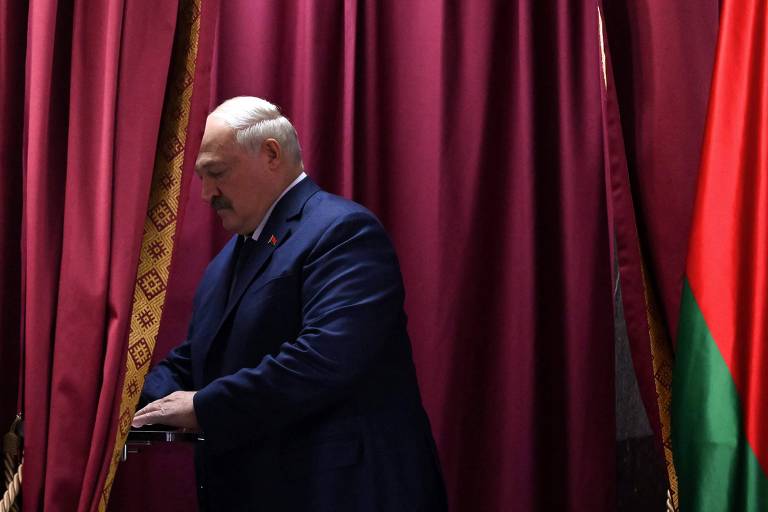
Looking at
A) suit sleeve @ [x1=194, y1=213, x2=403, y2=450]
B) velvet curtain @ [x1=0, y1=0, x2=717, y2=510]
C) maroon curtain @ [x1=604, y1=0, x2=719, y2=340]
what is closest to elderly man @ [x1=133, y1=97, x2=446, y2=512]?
suit sleeve @ [x1=194, y1=213, x2=403, y2=450]

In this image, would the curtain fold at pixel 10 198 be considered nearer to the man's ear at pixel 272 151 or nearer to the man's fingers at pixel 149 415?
the man's fingers at pixel 149 415

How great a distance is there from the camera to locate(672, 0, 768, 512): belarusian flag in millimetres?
1694

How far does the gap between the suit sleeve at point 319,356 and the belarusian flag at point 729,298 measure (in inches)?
23.7

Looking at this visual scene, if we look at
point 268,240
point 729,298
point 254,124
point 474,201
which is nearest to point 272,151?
point 254,124

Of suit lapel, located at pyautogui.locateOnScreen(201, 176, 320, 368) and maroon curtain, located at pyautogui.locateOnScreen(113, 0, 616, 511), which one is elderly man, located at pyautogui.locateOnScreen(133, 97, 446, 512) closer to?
suit lapel, located at pyautogui.locateOnScreen(201, 176, 320, 368)

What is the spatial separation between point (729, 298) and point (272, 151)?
1.11 meters

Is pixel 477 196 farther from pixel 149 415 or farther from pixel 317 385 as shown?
pixel 149 415

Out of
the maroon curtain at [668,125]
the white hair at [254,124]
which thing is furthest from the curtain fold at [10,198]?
the maroon curtain at [668,125]

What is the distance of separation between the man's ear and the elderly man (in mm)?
96

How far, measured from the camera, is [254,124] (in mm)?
2426

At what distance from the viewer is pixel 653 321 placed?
1.95 meters

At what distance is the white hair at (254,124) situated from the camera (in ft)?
7.94

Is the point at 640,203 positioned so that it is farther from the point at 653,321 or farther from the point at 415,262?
the point at 415,262

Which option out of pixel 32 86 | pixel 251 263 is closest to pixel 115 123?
pixel 32 86
